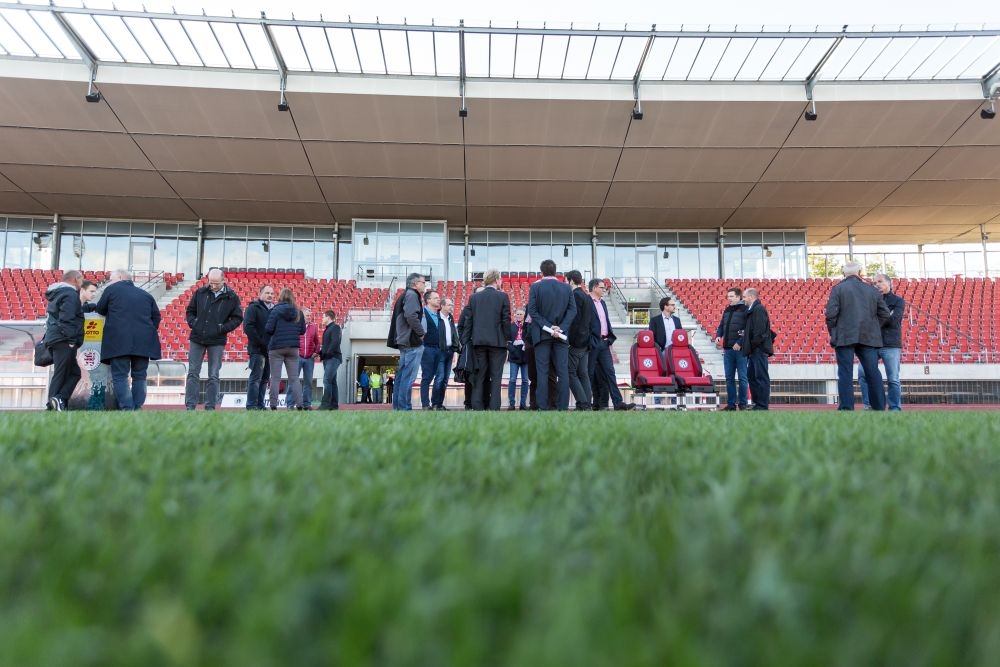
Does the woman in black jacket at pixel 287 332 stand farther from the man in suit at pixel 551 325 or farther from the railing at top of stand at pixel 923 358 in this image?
the railing at top of stand at pixel 923 358

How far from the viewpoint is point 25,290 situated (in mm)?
22828

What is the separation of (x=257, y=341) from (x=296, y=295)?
643 inches

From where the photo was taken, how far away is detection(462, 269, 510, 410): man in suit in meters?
7.83

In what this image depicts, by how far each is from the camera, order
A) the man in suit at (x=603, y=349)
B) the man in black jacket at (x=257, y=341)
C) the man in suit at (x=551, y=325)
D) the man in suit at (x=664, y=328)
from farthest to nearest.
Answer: the man in suit at (x=664, y=328)
the man in suit at (x=603, y=349)
the man in black jacket at (x=257, y=341)
the man in suit at (x=551, y=325)

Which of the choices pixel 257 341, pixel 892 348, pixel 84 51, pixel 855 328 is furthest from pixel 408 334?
pixel 84 51

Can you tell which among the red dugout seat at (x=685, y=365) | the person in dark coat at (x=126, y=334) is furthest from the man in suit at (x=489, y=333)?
the person in dark coat at (x=126, y=334)

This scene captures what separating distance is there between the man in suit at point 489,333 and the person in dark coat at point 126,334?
141 inches

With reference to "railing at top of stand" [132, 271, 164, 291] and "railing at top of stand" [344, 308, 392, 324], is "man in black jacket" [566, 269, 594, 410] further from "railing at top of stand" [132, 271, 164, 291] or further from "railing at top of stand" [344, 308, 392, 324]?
"railing at top of stand" [132, 271, 164, 291]

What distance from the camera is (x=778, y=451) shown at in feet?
5.87

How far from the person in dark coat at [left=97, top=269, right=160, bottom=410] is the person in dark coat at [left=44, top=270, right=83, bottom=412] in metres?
0.25

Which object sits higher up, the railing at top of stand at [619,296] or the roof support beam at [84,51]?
the roof support beam at [84,51]

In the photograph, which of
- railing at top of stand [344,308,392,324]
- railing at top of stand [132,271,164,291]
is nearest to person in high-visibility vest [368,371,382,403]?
railing at top of stand [344,308,392,324]

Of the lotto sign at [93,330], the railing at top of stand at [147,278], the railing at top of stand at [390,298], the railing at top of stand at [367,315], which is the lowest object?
the lotto sign at [93,330]

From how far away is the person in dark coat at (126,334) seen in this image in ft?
21.9
